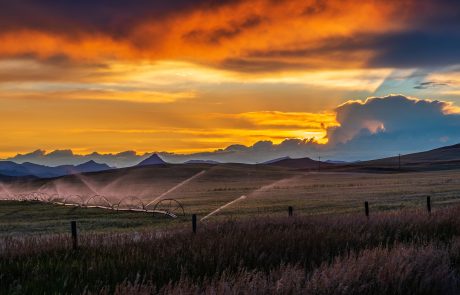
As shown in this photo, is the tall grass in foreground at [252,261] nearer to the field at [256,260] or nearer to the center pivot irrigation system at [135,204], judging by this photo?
the field at [256,260]

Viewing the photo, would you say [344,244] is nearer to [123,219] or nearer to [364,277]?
[364,277]

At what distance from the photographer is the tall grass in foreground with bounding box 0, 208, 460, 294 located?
28.7 ft

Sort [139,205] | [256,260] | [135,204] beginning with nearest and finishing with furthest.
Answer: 1. [256,260]
2. [139,205]
3. [135,204]

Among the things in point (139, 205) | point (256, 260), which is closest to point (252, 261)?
point (256, 260)

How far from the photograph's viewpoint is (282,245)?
1348cm

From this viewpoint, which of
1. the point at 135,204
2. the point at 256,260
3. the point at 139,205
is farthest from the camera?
the point at 135,204

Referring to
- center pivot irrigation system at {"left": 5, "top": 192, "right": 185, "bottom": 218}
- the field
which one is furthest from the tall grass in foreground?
center pivot irrigation system at {"left": 5, "top": 192, "right": 185, "bottom": 218}

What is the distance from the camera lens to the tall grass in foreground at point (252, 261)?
8.76 m

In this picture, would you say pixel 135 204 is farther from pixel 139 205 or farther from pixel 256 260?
pixel 256 260

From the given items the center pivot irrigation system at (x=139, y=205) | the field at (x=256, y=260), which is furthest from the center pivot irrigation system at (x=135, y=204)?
the field at (x=256, y=260)

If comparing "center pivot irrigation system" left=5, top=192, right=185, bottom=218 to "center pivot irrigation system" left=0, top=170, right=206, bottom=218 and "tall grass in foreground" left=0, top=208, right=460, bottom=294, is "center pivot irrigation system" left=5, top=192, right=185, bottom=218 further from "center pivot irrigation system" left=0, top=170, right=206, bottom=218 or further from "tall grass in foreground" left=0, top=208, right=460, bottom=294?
"tall grass in foreground" left=0, top=208, right=460, bottom=294

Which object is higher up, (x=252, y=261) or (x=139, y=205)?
(x=252, y=261)

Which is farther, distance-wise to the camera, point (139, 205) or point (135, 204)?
point (135, 204)

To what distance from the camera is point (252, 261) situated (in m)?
12.2
